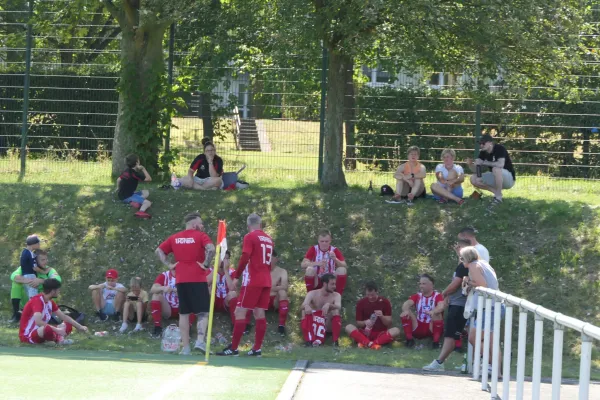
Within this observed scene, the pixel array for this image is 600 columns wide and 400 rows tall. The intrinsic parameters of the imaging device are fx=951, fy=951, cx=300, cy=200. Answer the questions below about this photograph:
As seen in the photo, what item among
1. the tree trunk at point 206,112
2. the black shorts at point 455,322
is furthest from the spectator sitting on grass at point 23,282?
the black shorts at point 455,322

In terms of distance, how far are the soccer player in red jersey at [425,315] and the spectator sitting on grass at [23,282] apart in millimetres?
5483

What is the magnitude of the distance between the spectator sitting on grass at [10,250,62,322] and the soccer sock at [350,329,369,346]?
470 cm

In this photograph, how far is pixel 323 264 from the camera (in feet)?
49.8

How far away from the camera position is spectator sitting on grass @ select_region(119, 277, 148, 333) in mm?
14781

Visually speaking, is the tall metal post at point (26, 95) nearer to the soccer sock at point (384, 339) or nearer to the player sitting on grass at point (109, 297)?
the player sitting on grass at point (109, 297)

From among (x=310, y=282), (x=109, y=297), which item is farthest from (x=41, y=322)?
(x=310, y=282)

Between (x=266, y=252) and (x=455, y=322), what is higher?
(x=266, y=252)

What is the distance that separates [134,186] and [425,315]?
6.42 meters

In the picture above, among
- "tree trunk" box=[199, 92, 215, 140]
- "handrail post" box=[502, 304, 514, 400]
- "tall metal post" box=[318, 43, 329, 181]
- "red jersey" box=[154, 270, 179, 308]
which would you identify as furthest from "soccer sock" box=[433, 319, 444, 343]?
"tree trunk" box=[199, 92, 215, 140]

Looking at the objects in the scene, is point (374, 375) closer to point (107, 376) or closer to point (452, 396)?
point (452, 396)

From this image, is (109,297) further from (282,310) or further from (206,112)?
(206,112)

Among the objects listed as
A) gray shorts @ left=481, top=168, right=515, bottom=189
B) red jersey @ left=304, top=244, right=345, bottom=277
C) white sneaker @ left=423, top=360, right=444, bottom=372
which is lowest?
white sneaker @ left=423, top=360, right=444, bottom=372

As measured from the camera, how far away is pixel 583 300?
1512cm

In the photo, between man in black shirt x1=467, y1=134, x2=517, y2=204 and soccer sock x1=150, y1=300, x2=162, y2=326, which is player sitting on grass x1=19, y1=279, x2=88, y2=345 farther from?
man in black shirt x1=467, y1=134, x2=517, y2=204
